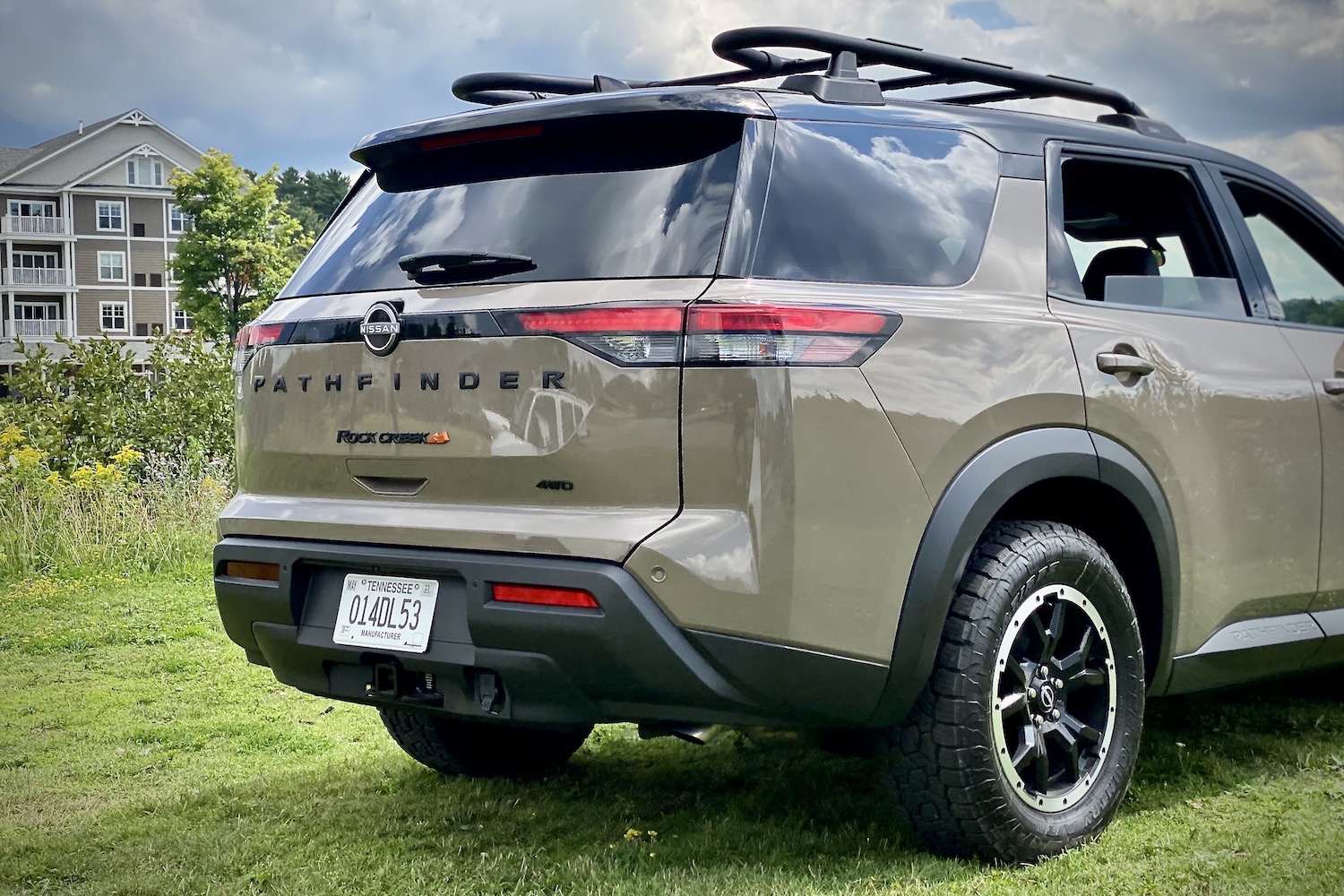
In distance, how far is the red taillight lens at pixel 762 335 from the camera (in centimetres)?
291

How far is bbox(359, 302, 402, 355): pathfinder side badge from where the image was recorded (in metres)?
3.26

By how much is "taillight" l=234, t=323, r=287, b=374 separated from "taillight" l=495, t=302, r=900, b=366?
90cm

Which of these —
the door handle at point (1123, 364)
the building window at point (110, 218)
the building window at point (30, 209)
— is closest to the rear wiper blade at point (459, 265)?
the door handle at point (1123, 364)

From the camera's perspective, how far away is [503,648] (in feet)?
10.0

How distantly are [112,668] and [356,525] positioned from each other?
145 inches

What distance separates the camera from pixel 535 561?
2.98 m

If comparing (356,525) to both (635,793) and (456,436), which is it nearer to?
(456,436)

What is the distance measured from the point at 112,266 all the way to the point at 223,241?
21802mm

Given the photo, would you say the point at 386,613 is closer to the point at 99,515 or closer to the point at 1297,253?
the point at 1297,253

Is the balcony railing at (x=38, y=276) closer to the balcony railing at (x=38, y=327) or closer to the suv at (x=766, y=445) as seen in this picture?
the balcony railing at (x=38, y=327)

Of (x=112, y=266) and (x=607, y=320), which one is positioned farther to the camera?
(x=112, y=266)

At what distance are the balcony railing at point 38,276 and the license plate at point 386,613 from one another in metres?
61.9

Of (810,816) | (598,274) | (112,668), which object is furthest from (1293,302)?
(112,668)

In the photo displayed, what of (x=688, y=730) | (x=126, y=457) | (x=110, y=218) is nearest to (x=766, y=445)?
(x=688, y=730)
